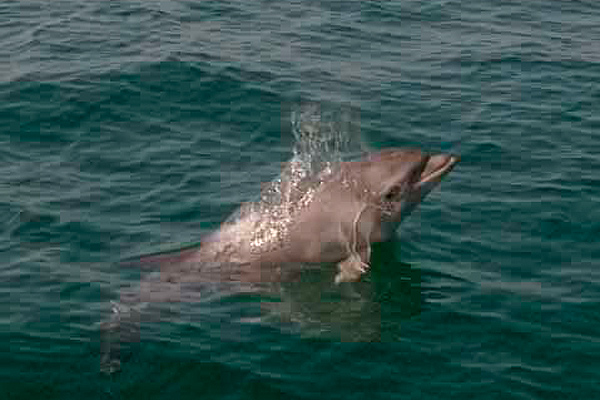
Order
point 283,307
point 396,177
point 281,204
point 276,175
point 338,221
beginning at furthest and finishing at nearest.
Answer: point 276,175, point 281,204, point 338,221, point 396,177, point 283,307

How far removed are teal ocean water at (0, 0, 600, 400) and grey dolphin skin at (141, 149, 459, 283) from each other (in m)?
0.50

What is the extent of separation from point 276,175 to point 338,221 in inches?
147

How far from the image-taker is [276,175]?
2091cm

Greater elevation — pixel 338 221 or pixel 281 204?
pixel 281 204

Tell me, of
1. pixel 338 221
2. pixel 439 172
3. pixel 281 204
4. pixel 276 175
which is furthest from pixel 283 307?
pixel 276 175

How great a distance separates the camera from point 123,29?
30.0m

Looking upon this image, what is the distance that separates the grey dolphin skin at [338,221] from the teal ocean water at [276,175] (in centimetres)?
50

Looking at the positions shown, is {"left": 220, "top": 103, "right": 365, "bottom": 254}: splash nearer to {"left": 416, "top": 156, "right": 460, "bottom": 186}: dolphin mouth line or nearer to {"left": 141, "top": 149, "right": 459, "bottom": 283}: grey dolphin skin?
{"left": 141, "top": 149, "right": 459, "bottom": 283}: grey dolphin skin

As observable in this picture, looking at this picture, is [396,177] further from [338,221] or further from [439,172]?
[338,221]

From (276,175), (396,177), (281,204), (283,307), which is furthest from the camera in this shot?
(276,175)

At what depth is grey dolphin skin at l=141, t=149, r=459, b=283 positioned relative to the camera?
56.6 feet

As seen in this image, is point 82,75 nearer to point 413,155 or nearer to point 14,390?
point 413,155

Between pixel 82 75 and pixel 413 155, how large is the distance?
11.9 metres

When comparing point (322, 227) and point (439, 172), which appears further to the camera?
point (322, 227)
